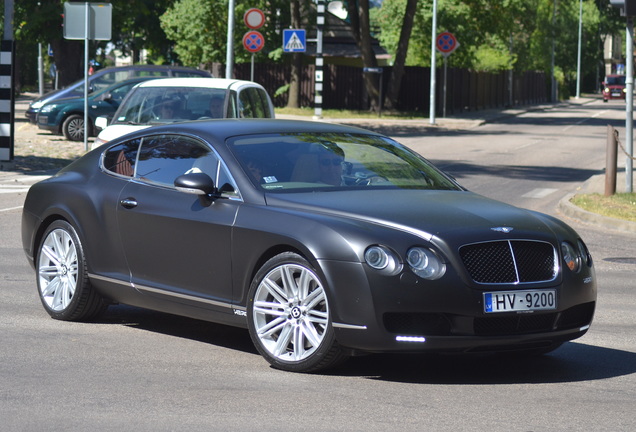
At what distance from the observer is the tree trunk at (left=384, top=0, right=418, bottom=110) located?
4738 cm

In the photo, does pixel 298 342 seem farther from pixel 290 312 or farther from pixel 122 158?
pixel 122 158

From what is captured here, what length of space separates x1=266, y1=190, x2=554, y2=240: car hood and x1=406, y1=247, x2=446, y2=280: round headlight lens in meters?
0.09

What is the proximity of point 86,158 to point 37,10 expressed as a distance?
29102 mm

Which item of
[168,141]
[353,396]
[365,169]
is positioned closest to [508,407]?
[353,396]

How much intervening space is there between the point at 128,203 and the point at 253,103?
921cm

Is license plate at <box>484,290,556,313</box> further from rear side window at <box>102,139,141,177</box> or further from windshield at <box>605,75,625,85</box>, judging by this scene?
windshield at <box>605,75,625,85</box>

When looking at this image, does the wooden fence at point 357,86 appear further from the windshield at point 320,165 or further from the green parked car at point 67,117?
the windshield at point 320,165

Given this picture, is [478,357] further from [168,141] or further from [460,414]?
[168,141]

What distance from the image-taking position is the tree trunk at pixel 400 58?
155 feet

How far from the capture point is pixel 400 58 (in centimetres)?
4834

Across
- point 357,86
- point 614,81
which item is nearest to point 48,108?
point 357,86

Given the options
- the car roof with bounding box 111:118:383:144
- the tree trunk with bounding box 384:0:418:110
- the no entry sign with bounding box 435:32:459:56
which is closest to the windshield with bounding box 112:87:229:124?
the car roof with bounding box 111:118:383:144

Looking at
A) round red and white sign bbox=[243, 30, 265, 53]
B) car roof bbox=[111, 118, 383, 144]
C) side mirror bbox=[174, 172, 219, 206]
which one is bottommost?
side mirror bbox=[174, 172, 219, 206]

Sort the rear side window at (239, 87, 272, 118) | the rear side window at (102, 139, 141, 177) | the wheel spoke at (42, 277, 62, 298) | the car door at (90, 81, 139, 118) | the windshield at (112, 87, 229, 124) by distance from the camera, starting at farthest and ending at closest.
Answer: the car door at (90, 81, 139, 118) → the rear side window at (239, 87, 272, 118) → the windshield at (112, 87, 229, 124) → the wheel spoke at (42, 277, 62, 298) → the rear side window at (102, 139, 141, 177)
